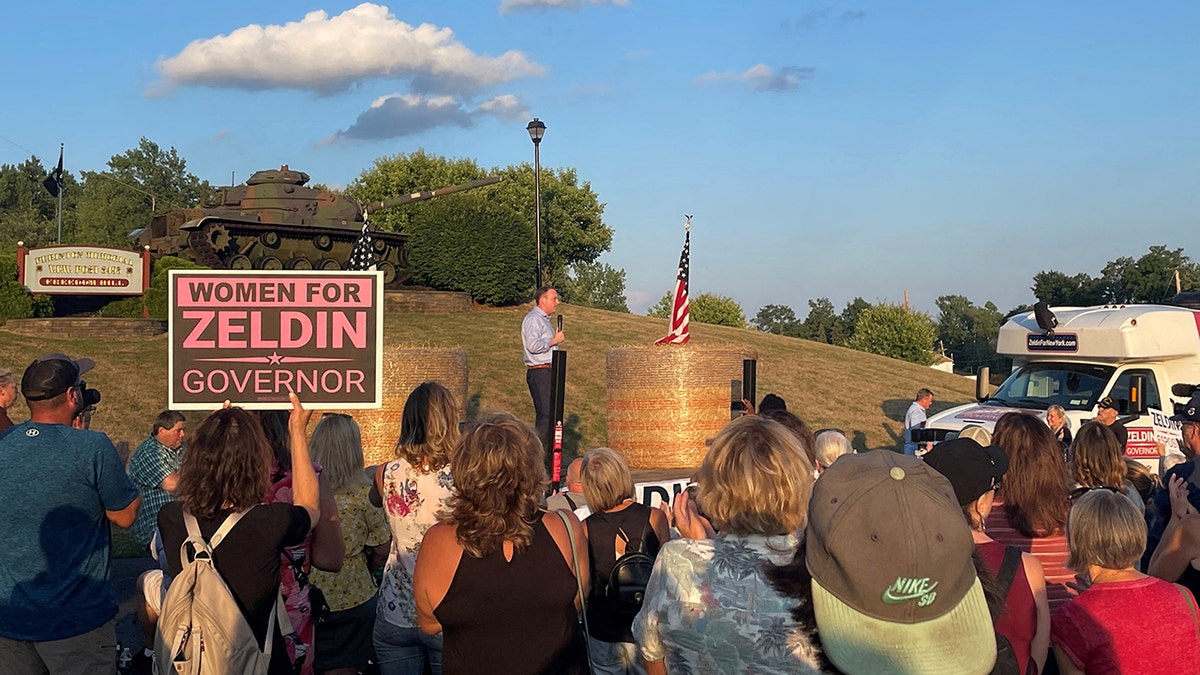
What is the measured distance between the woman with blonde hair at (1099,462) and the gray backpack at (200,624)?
3.91 m

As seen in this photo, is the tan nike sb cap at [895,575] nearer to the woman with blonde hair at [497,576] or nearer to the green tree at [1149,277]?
the woman with blonde hair at [497,576]

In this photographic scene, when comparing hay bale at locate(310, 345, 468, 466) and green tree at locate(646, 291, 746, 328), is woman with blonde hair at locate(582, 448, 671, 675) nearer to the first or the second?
hay bale at locate(310, 345, 468, 466)

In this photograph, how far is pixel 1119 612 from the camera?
3336mm

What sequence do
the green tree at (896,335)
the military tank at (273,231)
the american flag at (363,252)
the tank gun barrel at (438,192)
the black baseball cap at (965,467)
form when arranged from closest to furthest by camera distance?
1. the black baseball cap at (965,467)
2. the american flag at (363,252)
3. the military tank at (273,231)
4. the tank gun barrel at (438,192)
5. the green tree at (896,335)

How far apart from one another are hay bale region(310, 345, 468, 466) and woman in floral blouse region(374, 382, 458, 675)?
335 inches

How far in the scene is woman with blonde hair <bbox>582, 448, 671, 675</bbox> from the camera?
4270 mm

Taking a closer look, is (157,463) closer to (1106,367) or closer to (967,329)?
(1106,367)

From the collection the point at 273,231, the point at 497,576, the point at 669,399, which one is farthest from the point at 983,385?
the point at 273,231

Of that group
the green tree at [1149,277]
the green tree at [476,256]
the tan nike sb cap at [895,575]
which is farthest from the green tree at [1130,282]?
the tan nike sb cap at [895,575]

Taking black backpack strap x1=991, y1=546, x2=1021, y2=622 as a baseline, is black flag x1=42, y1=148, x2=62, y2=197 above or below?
above

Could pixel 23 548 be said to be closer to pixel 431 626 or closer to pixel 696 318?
pixel 431 626

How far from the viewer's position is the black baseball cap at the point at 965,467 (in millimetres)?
3518

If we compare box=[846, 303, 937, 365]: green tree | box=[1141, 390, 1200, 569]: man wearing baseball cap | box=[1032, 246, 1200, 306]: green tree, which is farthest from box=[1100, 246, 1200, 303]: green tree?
box=[1141, 390, 1200, 569]: man wearing baseball cap

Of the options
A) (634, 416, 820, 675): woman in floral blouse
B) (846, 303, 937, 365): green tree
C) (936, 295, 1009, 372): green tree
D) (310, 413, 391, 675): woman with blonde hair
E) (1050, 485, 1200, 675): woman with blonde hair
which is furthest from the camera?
(936, 295, 1009, 372): green tree
